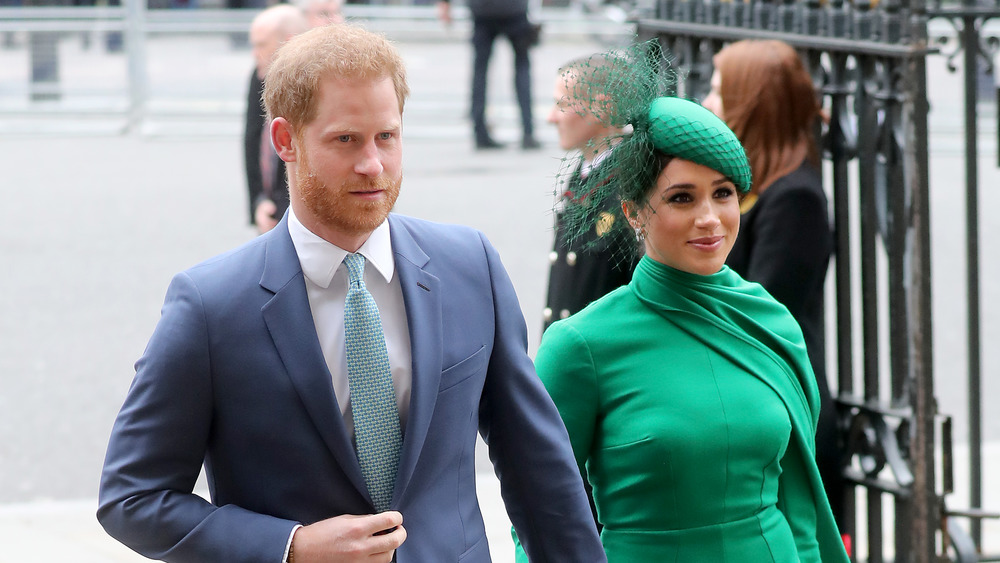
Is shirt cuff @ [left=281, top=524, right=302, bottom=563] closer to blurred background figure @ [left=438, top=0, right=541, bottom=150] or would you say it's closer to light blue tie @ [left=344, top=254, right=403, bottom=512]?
light blue tie @ [left=344, top=254, right=403, bottom=512]

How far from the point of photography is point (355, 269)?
2.21 metres

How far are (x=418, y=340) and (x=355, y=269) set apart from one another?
0.49 ft

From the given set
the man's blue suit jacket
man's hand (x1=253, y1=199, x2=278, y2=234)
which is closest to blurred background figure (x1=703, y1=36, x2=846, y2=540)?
the man's blue suit jacket

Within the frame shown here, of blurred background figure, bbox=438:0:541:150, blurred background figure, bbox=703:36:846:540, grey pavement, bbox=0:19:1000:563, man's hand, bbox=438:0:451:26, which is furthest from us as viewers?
man's hand, bbox=438:0:451:26

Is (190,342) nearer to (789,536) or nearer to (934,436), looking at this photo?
(789,536)

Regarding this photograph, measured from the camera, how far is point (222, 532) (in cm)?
213

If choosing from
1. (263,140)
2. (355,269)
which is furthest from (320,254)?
(263,140)

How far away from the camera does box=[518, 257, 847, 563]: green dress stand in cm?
272

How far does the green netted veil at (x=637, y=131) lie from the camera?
107 inches

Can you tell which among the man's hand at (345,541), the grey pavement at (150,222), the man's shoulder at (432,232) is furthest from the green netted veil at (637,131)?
the man's hand at (345,541)

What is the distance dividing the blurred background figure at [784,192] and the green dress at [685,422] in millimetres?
1181

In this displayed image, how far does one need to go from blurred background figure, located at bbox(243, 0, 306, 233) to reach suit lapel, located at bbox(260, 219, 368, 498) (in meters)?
3.87

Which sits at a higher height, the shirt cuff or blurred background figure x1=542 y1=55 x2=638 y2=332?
blurred background figure x1=542 y1=55 x2=638 y2=332

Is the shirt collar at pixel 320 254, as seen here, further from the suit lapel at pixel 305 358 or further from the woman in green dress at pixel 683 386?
the woman in green dress at pixel 683 386
